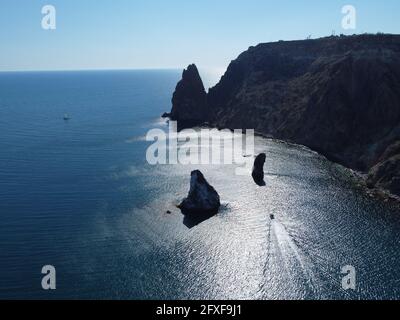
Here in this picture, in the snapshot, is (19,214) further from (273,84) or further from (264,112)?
(273,84)

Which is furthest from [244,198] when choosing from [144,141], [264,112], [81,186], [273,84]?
[273,84]

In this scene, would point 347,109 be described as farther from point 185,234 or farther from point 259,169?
point 185,234

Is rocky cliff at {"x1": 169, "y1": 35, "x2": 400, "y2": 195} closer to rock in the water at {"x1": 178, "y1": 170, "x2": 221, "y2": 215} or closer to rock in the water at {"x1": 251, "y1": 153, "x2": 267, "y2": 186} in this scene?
rock in the water at {"x1": 251, "y1": 153, "x2": 267, "y2": 186}

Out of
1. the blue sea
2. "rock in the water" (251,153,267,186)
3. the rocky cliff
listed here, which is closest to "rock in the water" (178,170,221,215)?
the blue sea

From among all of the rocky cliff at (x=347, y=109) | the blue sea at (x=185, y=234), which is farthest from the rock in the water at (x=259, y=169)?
the rocky cliff at (x=347, y=109)

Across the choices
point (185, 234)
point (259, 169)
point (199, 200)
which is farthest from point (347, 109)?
point (185, 234)

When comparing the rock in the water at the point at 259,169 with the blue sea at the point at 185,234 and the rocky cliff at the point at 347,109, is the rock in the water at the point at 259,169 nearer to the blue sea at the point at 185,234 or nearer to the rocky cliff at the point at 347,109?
the blue sea at the point at 185,234

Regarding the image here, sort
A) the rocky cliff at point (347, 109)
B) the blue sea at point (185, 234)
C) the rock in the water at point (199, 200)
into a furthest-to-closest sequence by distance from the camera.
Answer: the rocky cliff at point (347, 109) < the rock in the water at point (199, 200) < the blue sea at point (185, 234)
